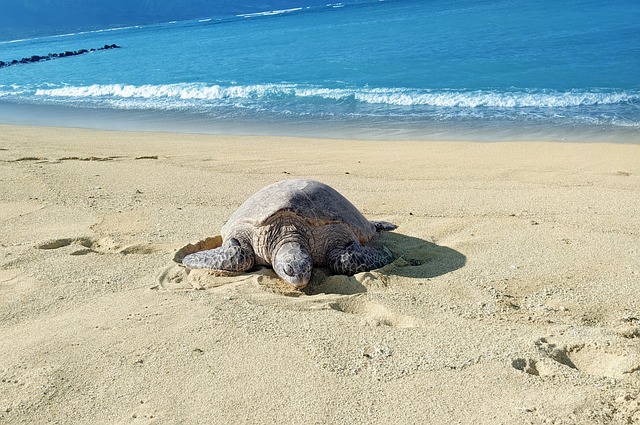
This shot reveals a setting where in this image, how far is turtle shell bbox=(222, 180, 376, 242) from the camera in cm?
507

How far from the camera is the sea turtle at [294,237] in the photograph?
16.2 feet

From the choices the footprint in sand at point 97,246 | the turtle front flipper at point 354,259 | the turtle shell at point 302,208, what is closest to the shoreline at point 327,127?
the turtle shell at point 302,208

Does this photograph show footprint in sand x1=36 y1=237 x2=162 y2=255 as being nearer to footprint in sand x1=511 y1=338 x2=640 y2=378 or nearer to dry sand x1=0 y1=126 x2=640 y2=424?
dry sand x1=0 y1=126 x2=640 y2=424

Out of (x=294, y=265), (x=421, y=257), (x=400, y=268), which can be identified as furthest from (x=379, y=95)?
(x=294, y=265)

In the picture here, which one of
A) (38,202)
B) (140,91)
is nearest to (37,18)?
(140,91)

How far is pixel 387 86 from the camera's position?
1853cm

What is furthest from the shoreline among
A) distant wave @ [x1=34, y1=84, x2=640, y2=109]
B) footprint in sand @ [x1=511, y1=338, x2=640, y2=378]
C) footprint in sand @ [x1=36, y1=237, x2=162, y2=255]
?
footprint in sand @ [x1=511, y1=338, x2=640, y2=378]

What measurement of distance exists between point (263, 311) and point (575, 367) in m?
2.10

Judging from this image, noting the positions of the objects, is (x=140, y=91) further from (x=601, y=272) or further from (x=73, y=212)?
(x=601, y=272)

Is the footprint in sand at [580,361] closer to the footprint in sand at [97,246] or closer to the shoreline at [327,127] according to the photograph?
the footprint in sand at [97,246]

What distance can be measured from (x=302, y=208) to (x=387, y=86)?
14.3 metres

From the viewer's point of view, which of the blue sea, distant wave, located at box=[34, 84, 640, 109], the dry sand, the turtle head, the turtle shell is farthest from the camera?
distant wave, located at box=[34, 84, 640, 109]

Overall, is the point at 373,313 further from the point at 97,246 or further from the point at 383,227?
the point at 97,246

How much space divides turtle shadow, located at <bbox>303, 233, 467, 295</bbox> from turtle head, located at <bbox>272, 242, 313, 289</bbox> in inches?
5.0
